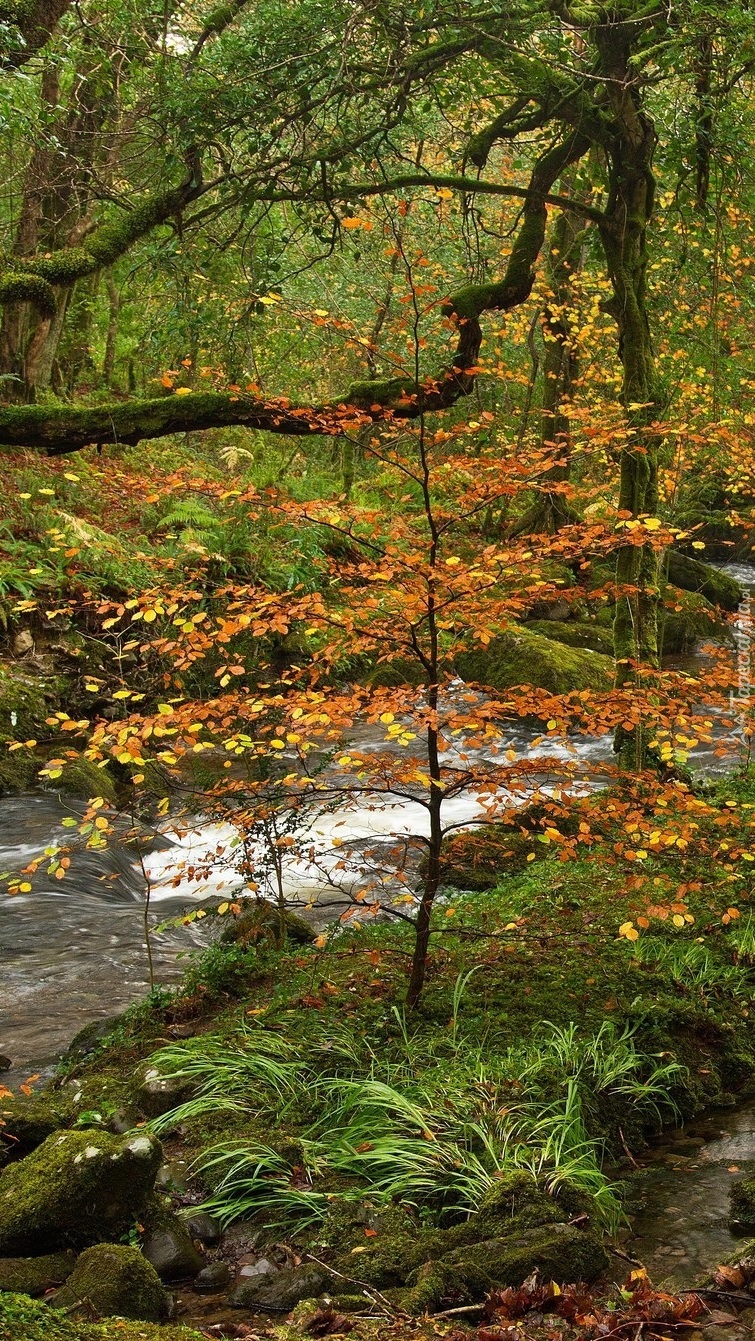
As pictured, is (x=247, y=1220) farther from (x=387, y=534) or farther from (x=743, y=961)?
(x=743, y=961)

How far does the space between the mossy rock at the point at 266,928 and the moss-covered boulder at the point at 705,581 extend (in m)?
12.6

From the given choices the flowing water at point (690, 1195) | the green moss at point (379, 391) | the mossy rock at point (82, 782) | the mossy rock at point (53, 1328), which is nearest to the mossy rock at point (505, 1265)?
the flowing water at point (690, 1195)

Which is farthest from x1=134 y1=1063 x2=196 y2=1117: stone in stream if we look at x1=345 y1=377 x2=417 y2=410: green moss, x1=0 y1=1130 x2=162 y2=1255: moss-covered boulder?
x1=345 y1=377 x2=417 y2=410: green moss

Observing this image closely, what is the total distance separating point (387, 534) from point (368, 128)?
13.3ft

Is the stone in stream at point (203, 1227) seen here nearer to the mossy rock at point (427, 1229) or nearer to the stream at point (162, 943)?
the mossy rock at point (427, 1229)

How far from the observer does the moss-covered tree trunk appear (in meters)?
8.06

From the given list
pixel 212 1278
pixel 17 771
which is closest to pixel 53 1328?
pixel 212 1278

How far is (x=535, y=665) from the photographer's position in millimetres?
12500

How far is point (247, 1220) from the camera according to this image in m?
3.79

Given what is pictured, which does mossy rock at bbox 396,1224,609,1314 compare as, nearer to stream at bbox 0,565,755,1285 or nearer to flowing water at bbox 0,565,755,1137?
stream at bbox 0,565,755,1285

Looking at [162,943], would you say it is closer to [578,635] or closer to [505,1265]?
[505,1265]

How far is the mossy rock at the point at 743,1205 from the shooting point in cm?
388

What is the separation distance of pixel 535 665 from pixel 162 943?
6412mm

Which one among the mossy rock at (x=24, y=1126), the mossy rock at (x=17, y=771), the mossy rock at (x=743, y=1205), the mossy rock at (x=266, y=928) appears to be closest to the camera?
the mossy rock at (x=743, y=1205)
